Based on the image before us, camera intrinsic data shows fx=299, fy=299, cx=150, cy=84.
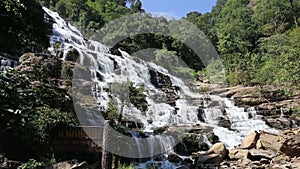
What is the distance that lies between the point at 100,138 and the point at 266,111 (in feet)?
40.3

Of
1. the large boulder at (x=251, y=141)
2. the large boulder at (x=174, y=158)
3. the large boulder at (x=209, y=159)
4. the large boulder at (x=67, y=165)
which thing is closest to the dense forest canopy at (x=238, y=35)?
the large boulder at (x=251, y=141)

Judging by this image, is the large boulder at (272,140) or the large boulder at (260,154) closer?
the large boulder at (260,154)

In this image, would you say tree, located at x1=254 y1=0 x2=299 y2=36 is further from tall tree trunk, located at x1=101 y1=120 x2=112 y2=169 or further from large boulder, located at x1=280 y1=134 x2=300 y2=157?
tall tree trunk, located at x1=101 y1=120 x2=112 y2=169

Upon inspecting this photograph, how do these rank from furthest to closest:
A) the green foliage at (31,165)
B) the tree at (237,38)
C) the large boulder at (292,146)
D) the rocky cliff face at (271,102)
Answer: the tree at (237,38), the rocky cliff face at (271,102), the large boulder at (292,146), the green foliage at (31,165)

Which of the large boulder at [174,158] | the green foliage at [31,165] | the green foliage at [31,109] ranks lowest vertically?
the large boulder at [174,158]

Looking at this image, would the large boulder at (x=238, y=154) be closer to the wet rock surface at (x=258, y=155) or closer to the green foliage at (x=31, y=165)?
the wet rock surface at (x=258, y=155)

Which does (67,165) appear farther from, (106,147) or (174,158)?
(174,158)

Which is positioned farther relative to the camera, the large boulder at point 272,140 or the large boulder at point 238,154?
the large boulder at point 238,154

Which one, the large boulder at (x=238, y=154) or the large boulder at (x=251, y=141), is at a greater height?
the large boulder at (x=251, y=141)

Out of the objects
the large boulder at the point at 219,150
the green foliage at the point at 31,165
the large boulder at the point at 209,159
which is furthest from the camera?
the large boulder at the point at 219,150

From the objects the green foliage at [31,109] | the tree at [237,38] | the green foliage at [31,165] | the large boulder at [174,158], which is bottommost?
the large boulder at [174,158]

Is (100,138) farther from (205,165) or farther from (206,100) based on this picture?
(206,100)

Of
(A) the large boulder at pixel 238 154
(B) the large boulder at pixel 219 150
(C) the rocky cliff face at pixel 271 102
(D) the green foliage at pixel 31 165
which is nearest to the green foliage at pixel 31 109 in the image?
(D) the green foliage at pixel 31 165

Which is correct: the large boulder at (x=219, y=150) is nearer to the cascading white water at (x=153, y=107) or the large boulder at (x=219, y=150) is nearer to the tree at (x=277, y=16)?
the cascading white water at (x=153, y=107)
